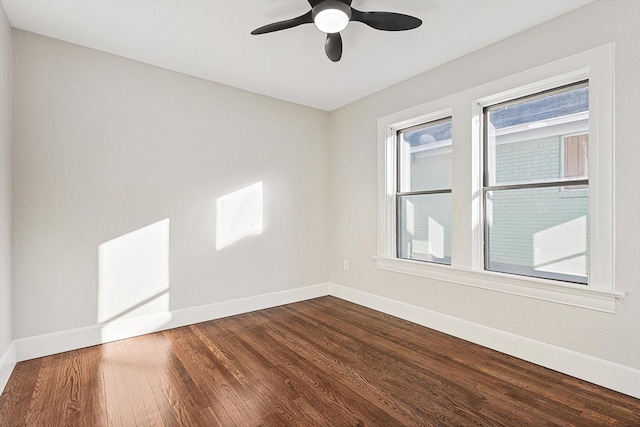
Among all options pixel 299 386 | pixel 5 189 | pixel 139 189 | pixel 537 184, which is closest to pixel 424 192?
pixel 537 184

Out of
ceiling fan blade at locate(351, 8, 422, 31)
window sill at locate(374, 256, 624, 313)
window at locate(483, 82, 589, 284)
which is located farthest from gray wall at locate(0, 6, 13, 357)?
window at locate(483, 82, 589, 284)

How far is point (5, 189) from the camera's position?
2.36m

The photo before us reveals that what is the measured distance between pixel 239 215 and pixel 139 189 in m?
1.06

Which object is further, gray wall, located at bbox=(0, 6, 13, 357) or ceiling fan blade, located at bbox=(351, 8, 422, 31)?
gray wall, located at bbox=(0, 6, 13, 357)

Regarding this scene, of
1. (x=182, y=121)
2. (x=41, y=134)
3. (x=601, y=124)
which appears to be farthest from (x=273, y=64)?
(x=601, y=124)

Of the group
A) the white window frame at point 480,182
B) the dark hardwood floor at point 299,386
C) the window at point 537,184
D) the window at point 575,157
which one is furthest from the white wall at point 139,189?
the window at point 575,157

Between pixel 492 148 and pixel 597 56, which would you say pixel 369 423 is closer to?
pixel 492 148

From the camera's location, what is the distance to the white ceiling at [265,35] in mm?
2291

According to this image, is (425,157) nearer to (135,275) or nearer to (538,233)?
(538,233)

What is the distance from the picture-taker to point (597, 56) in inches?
86.6

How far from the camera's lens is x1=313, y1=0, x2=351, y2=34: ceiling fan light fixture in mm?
1978

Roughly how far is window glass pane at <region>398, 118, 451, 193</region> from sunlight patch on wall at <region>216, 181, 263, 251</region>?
1.72m

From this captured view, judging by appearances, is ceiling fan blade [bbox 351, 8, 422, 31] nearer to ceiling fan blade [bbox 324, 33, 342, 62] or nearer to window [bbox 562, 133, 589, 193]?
ceiling fan blade [bbox 324, 33, 342, 62]

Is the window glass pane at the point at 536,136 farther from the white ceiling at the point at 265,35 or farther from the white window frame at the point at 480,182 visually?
the white ceiling at the point at 265,35
